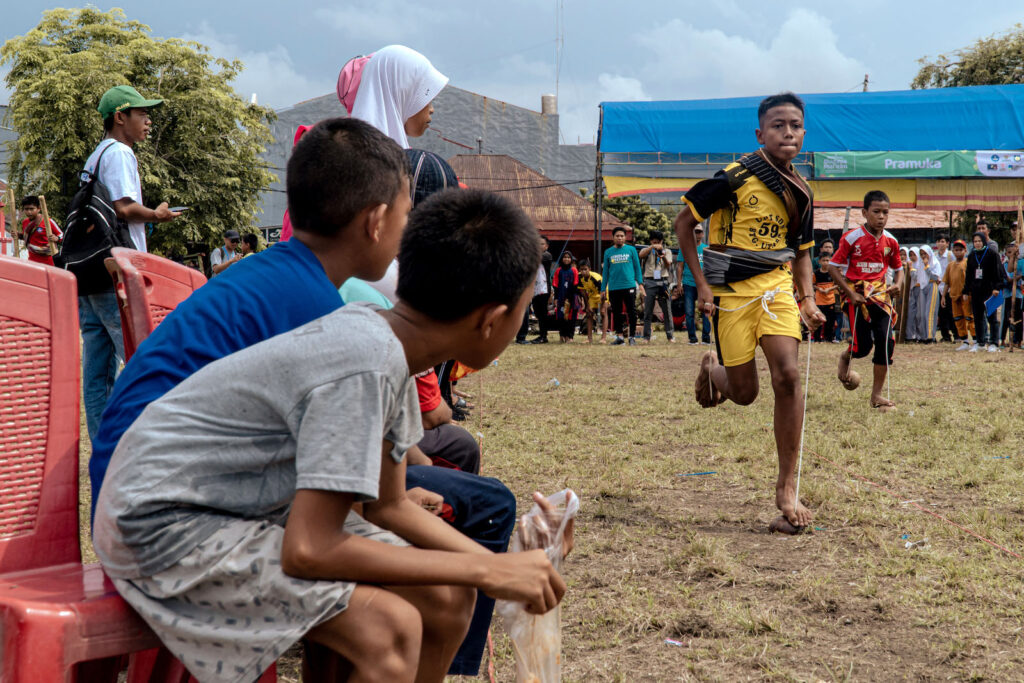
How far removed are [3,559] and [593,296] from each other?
1623 centimetres

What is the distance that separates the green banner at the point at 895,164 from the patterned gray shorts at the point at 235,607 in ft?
69.2

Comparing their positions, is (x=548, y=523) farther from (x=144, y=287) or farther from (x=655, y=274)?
(x=655, y=274)

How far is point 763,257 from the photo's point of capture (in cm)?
444

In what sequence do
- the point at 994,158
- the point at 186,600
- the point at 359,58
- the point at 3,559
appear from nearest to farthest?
1. the point at 186,600
2. the point at 3,559
3. the point at 359,58
4. the point at 994,158

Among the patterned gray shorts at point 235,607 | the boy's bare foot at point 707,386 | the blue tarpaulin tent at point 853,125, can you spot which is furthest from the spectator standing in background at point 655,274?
the patterned gray shorts at point 235,607

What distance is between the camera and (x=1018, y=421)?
6.89 m

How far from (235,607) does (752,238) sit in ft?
11.6

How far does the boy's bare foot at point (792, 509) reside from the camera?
13.2 feet

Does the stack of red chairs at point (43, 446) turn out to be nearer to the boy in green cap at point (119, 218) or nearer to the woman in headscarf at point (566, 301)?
A: the boy in green cap at point (119, 218)

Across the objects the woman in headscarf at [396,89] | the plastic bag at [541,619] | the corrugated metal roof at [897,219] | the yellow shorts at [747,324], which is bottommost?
the plastic bag at [541,619]

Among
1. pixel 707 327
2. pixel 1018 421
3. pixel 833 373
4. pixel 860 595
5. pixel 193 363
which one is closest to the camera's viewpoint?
pixel 193 363

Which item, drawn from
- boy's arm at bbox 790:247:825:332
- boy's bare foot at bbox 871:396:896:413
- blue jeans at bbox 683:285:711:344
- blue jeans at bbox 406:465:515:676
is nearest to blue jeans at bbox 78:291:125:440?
blue jeans at bbox 406:465:515:676

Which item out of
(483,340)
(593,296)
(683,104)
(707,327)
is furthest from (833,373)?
(683,104)

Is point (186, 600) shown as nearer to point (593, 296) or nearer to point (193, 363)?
point (193, 363)
